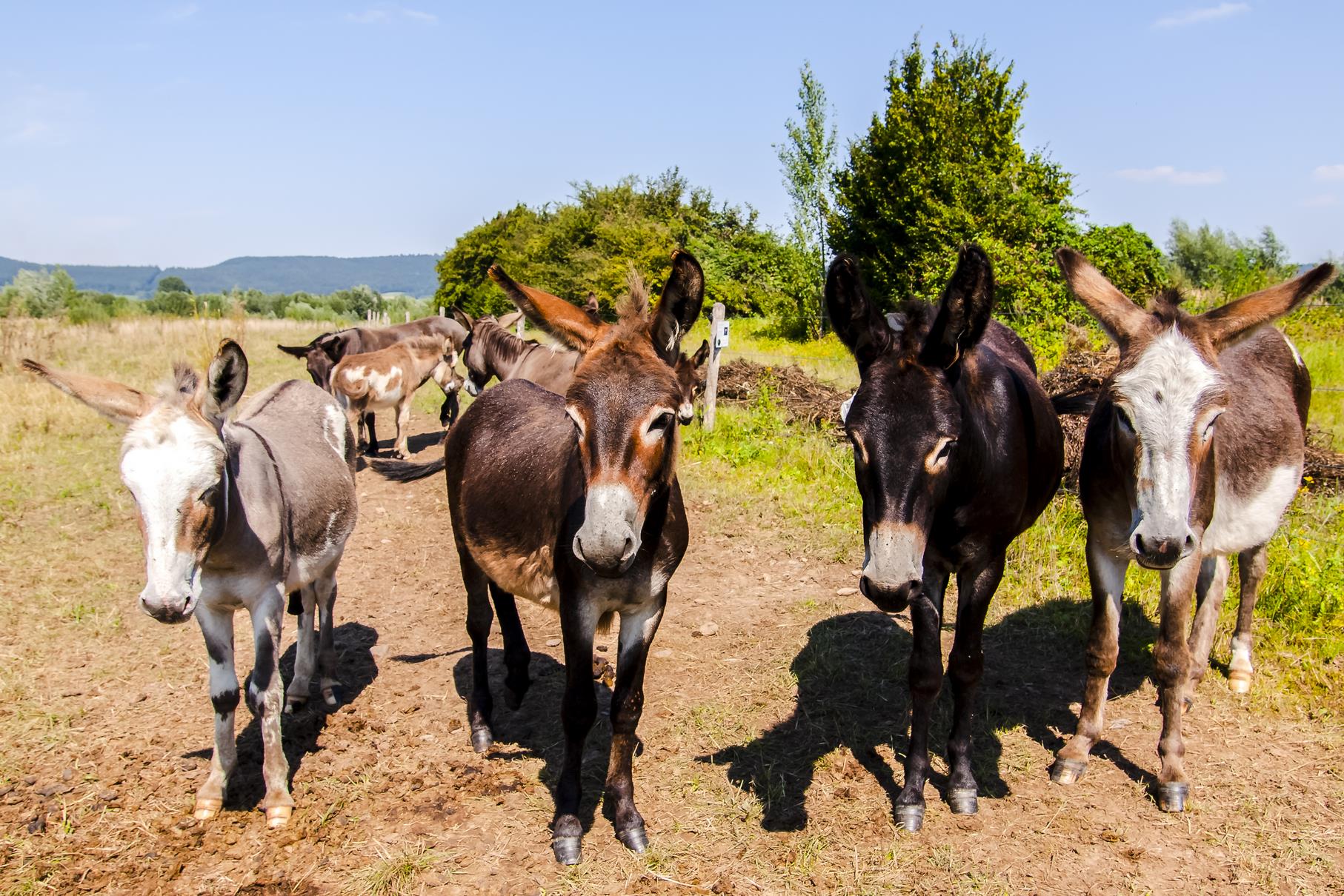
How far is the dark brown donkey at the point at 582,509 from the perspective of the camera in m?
2.72


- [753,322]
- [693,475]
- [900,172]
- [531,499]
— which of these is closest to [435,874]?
[531,499]

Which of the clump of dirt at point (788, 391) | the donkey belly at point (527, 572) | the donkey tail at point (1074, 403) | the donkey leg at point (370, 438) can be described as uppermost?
the donkey tail at point (1074, 403)

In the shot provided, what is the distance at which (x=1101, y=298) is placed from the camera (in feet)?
11.9

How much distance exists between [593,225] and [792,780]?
3119cm

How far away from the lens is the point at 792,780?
391 centimetres

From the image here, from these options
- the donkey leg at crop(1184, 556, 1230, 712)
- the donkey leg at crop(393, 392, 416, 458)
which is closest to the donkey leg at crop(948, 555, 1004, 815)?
the donkey leg at crop(1184, 556, 1230, 712)

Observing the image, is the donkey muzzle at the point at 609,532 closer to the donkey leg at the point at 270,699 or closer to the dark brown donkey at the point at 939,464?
the dark brown donkey at the point at 939,464

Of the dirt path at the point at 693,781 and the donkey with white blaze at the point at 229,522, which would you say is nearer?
the donkey with white blaze at the point at 229,522

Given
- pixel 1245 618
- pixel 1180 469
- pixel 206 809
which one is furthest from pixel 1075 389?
pixel 206 809

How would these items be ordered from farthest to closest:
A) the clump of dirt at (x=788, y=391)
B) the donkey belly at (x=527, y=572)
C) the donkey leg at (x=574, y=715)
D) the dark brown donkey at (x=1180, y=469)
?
the clump of dirt at (x=788, y=391) → the donkey belly at (x=527, y=572) → the donkey leg at (x=574, y=715) → the dark brown donkey at (x=1180, y=469)

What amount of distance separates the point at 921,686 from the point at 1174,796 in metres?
1.29

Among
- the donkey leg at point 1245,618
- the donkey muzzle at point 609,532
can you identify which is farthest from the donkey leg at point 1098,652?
the donkey muzzle at point 609,532

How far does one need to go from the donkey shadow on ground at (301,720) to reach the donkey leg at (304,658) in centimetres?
9

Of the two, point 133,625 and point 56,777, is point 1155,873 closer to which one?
point 56,777
